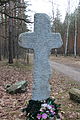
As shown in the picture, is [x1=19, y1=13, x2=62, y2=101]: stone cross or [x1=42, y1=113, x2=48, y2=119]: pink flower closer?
[x1=42, y1=113, x2=48, y2=119]: pink flower

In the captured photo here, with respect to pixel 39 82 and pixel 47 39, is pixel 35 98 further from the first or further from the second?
pixel 47 39

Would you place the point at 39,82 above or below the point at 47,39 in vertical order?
below

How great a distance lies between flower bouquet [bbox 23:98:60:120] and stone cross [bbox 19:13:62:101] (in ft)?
0.90

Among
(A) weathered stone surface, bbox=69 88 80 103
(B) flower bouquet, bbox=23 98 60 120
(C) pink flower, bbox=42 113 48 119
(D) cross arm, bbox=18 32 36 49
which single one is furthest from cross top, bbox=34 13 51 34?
(A) weathered stone surface, bbox=69 88 80 103

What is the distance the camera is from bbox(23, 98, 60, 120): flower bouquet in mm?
5477

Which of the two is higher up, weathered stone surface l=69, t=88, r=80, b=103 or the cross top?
the cross top

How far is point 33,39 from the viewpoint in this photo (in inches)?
233

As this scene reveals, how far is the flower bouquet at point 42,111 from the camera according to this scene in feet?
18.0

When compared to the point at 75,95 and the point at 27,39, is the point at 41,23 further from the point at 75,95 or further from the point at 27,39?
the point at 75,95

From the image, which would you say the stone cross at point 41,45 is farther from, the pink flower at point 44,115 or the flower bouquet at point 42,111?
the pink flower at point 44,115

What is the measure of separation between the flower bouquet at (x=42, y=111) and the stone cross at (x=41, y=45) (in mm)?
274

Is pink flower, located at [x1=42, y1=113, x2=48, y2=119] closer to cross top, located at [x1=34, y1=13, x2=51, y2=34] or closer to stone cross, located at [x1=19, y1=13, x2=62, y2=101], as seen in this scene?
stone cross, located at [x1=19, y1=13, x2=62, y2=101]

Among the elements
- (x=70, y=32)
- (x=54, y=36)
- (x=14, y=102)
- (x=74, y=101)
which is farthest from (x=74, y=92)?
(x=70, y=32)

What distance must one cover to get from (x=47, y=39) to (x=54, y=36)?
0.20 meters
